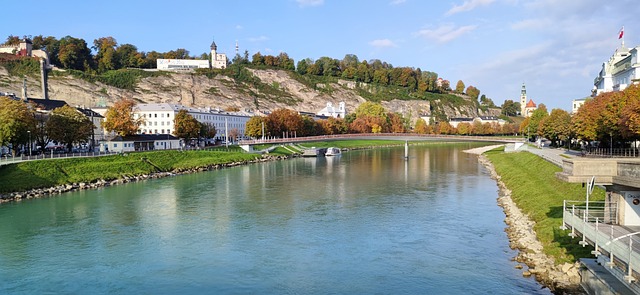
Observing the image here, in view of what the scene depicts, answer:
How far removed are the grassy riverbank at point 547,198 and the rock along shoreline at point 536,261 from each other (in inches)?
12.2

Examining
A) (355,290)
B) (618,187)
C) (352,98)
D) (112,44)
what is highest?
(112,44)

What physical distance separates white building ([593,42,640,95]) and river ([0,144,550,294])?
33946 millimetres

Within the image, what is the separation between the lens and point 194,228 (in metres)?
24.4

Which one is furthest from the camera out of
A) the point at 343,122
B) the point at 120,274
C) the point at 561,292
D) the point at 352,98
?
the point at 352,98

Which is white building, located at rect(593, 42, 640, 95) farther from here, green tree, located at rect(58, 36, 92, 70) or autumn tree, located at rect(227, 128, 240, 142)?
green tree, located at rect(58, 36, 92, 70)

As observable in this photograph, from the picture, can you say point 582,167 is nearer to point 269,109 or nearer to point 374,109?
point 374,109

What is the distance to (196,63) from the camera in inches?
6388

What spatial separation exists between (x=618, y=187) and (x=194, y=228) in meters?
18.6

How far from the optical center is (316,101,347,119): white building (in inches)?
6210

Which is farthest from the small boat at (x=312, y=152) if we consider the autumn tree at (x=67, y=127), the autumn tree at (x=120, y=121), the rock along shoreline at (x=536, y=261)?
the rock along shoreline at (x=536, y=261)

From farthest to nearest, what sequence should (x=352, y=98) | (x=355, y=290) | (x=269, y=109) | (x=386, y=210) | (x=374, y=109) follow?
(x=352, y=98), (x=269, y=109), (x=374, y=109), (x=386, y=210), (x=355, y=290)


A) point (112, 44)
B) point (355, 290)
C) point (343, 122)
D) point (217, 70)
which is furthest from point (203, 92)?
point (355, 290)

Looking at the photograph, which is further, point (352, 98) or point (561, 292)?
point (352, 98)

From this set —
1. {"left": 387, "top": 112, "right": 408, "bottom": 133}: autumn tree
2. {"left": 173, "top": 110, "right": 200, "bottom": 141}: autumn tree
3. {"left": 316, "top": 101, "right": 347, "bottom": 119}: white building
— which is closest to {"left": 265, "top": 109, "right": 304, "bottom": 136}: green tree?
{"left": 173, "top": 110, "right": 200, "bottom": 141}: autumn tree
